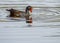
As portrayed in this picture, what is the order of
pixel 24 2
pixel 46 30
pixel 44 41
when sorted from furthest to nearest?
pixel 24 2
pixel 46 30
pixel 44 41

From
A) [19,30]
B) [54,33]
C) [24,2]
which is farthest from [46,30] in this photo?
[24,2]

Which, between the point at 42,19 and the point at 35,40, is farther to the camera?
the point at 42,19

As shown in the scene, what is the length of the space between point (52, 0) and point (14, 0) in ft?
1.21

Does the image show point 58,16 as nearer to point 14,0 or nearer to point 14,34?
point 14,34

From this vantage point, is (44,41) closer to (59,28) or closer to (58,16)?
(59,28)

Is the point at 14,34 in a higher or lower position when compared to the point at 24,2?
lower

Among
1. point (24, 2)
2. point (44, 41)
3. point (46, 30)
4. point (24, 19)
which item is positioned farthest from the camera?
point (24, 2)

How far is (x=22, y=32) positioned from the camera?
0.87 metres

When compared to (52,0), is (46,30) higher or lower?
lower

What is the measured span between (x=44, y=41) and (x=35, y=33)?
0.09 meters

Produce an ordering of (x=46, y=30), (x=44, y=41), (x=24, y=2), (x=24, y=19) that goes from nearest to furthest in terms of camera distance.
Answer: (x=44, y=41), (x=46, y=30), (x=24, y=19), (x=24, y=2)

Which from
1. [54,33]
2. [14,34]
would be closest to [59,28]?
[54,33]

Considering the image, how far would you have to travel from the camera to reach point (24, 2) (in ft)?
4.59

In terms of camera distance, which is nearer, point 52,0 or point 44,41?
point 44,41
